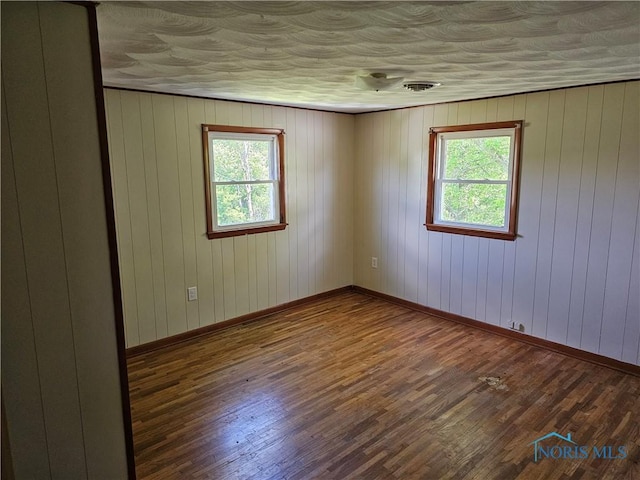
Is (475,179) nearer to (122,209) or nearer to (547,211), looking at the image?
(547,211)

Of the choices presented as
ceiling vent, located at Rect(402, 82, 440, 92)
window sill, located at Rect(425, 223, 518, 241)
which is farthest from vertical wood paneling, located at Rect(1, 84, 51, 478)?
window sill, located at Rect(425, 223, 518, 241)

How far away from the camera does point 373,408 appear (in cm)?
287

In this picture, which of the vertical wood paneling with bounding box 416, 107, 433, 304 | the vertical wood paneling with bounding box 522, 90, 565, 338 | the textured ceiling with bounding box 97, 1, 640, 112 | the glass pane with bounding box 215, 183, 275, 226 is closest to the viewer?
the textured ceiling with bounding box 97, 1, 640, 112

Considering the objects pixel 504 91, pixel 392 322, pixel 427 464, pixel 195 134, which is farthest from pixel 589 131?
pixel 195 134

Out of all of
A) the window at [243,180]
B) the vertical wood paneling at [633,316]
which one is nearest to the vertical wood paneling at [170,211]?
the window at [243,180]

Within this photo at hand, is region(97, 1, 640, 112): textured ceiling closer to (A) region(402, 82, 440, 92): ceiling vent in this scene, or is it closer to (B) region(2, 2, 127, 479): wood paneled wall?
(A) region(402, 82, 440, 92): ceiling vent

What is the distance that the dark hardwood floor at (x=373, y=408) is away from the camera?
2340mm

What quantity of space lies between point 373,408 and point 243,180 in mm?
2547

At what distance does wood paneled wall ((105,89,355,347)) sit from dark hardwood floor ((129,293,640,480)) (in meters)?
0.41

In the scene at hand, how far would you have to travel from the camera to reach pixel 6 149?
4.62ft

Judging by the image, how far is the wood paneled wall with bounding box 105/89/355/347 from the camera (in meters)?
3.56

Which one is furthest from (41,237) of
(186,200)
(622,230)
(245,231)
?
(622,230)

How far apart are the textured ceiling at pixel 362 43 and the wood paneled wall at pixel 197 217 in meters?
0.54

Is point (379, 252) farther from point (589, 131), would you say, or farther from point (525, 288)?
point (589, 131)
